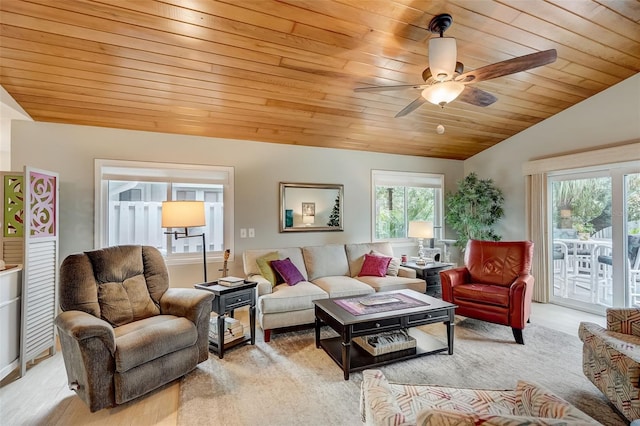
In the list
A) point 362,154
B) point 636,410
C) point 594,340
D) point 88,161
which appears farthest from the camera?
point 362,154

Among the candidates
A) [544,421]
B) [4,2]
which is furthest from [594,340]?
[4,2]

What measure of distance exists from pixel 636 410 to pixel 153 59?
4.16m

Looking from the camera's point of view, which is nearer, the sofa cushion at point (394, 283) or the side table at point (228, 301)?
the side table at point (228, 301)

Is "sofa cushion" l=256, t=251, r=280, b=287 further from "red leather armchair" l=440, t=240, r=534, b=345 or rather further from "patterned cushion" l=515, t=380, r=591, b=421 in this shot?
"patterned cushion" l=515, t=380, r=591, b=421

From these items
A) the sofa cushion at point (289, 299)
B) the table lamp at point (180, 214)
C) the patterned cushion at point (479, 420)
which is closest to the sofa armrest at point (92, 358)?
the table lamp at point (180, 214)

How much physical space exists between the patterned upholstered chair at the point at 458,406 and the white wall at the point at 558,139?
398 cm

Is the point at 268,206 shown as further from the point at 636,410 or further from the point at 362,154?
the point at 636,410

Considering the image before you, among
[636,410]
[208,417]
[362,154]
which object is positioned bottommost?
[208,417]

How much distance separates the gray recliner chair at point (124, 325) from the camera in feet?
6.50

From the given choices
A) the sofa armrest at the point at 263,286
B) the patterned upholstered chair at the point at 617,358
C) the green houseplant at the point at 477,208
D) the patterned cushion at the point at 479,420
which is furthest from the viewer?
the green houseplant at the point at 477,208

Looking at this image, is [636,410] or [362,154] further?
[362,154]

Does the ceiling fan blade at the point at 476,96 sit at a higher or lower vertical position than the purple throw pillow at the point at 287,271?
higher

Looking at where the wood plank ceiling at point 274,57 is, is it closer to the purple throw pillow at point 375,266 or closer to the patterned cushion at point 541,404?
the purple throw pillow at point 375,266

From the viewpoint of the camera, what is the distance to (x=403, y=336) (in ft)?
8.98
